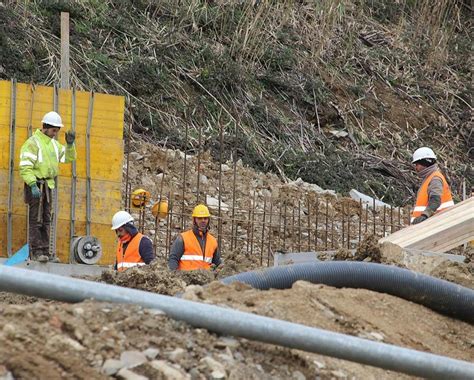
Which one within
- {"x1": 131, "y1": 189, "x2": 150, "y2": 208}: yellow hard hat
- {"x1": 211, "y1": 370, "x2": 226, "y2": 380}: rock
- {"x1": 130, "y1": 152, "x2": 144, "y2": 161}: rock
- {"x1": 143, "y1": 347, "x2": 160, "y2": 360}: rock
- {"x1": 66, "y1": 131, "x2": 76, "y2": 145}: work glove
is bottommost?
{"x1": 211, "y1": 370, "x2": 226, "y2": 380}: rock

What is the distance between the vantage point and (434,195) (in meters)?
11.5

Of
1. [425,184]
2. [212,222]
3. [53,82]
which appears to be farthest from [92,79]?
[425,184]

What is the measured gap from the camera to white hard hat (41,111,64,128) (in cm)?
1284

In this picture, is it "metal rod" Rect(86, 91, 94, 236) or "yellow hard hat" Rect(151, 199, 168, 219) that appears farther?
"yellow hard hat" Rect(151, 199, 168, 219)

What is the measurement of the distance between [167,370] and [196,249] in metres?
7.37

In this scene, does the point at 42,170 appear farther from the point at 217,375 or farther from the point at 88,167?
the point at 217,375

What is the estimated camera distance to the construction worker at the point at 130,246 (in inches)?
449

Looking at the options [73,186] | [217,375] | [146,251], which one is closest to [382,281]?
[217,375]

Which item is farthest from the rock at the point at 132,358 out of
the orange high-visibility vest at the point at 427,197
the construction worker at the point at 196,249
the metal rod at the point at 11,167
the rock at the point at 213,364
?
the metal rod at the point at 11,167

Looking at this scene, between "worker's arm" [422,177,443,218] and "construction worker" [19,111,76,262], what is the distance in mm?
4202

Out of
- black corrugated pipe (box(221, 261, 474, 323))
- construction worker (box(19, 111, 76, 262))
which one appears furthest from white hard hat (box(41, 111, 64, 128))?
black corrugated pipe (box(221, 261, 474, 323))

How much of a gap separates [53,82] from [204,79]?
3.71 m

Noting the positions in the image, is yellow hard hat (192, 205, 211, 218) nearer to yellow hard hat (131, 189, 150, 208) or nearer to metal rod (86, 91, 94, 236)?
metal rod (86, 91, 94, 236)

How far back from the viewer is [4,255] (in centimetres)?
1344
